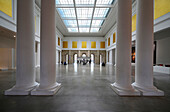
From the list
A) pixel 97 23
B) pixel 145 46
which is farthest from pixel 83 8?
pixel 145 46

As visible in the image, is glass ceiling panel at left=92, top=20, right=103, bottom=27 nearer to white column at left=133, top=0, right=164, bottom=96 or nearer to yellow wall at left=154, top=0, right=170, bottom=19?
yellow wall at left=154, top=0, right=170, bottom=19

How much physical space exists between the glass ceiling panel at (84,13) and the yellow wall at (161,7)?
29.1 feet

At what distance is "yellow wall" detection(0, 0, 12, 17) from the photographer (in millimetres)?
7325

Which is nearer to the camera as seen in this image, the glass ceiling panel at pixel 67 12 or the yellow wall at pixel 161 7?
the yellow wall at pixel 161 7

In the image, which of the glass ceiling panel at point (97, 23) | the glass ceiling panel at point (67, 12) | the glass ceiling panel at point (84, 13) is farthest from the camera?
the glass ceiling panel at point (97, 23)

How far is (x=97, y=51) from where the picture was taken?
28672 millimetres

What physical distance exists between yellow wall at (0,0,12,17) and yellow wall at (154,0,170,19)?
14235 millimetres

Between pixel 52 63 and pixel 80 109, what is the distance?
1.96 meters

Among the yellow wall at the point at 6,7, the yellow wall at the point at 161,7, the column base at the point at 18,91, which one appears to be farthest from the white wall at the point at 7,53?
the yellow wall at the point at 161,7

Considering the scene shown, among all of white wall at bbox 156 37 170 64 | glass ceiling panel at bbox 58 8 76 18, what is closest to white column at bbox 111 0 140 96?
white wall at bbox 156 37 170 64

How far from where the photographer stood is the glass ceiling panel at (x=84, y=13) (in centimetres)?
1391

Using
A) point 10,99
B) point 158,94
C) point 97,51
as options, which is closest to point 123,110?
point 158,94

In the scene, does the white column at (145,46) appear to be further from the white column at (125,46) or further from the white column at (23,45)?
the white column at (23,45)

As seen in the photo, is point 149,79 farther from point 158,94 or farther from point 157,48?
point 157,48
